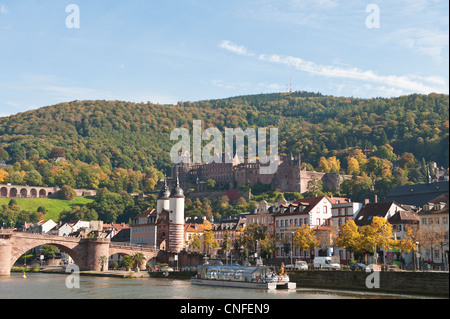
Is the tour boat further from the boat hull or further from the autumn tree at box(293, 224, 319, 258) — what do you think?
the autumn tree at box(293, 224, 319, 258)

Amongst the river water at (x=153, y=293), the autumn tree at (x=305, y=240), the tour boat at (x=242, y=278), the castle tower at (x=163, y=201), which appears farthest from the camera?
the castle tower at (x=163, y=201)

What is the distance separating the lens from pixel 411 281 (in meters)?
60.8

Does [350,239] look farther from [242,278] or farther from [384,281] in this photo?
[384,281]

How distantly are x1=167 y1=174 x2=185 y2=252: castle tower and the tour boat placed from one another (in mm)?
37418

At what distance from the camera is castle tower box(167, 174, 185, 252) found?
→ 121 m

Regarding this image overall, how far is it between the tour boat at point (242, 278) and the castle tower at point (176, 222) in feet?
123

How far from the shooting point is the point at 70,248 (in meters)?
106

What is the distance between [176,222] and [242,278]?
4867 cm

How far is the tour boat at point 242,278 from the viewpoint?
2783 inches

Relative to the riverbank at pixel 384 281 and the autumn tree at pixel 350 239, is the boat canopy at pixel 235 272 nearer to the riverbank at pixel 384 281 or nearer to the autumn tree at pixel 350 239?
the riverbank at pixel 384 281

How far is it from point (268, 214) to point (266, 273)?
3451 centimetres

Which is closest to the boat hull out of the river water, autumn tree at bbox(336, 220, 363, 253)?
the river water

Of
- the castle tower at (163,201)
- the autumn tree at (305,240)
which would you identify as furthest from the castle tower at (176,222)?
the autumn tree at (305,240)
